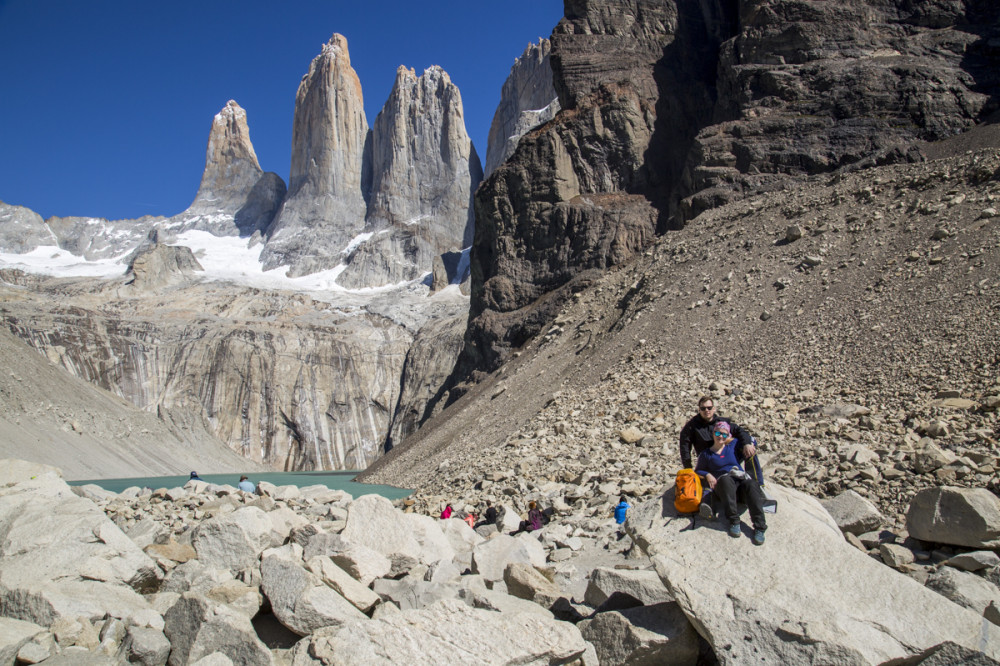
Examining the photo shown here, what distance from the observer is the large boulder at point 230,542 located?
280 inches

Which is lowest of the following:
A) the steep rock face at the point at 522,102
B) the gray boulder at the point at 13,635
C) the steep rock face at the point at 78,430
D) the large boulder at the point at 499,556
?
the steep rock face at the point at 78,430

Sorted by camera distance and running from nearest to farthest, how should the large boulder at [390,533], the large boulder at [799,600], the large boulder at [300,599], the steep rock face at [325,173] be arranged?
the large boulder at [799,600], the large boulder at [300,599], the large boulder at [390,533], the steep rock face at [325,173]

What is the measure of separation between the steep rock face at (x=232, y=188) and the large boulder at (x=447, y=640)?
419 feet

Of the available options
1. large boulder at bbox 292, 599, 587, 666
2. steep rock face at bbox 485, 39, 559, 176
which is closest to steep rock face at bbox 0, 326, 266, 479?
large boulder at bbox 292, 599, 587, 666

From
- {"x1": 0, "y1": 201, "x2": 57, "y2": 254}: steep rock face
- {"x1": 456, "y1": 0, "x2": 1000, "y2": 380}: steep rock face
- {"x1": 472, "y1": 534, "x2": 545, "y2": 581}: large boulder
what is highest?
{"x1": 0, "y1": 201, "x2": 57, "y2": 254}: steep rock face

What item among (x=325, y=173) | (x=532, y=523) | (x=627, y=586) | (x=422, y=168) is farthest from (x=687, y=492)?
(x=325, y=173)

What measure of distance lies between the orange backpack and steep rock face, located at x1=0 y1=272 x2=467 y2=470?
56902mm

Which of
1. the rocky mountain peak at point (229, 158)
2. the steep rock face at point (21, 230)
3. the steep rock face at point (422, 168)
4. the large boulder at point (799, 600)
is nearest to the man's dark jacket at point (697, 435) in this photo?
the large boulder at point (799, 600)

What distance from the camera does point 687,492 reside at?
5.38 m

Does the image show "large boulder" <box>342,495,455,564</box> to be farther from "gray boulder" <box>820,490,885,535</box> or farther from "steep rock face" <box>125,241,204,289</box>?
"steep rock face" <box>125,241,204,289</box>

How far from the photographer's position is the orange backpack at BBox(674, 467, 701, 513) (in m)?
5.35

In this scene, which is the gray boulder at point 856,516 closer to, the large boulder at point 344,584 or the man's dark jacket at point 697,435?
the man's dark jacket at point 697,435

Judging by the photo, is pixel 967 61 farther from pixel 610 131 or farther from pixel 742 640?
pixel 742 640

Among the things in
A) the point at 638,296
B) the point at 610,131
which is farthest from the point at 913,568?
the point at 610,131
